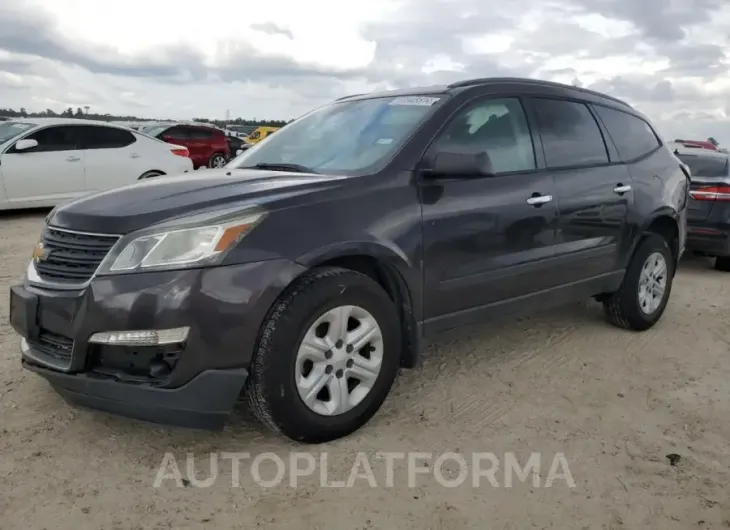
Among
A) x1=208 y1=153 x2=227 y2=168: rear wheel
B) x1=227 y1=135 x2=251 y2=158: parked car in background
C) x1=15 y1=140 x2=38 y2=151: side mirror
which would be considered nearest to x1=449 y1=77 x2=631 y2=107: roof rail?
x1=15 y1=140 x2=38 y2=151: side mirror

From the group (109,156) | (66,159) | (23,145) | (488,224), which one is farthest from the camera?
(109,156)

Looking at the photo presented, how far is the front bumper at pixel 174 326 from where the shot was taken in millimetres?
2705

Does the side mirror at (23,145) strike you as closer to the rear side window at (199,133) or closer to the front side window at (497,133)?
the front side window at (497,133)

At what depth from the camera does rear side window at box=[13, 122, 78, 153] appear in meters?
9.77

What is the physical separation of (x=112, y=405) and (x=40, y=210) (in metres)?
9.07

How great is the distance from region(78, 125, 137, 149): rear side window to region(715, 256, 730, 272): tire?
842 cm

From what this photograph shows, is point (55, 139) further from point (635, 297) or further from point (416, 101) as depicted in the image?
point (635, 297)

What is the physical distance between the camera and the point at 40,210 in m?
10.8

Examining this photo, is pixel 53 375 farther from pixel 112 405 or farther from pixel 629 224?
pixel 629 224

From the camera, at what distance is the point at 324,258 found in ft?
9.86

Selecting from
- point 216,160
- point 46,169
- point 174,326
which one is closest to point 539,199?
point 174,326

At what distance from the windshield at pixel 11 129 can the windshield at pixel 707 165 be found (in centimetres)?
883

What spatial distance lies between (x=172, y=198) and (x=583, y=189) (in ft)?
8.43

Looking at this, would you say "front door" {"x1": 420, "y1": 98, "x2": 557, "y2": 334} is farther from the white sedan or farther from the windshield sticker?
the white sedan
